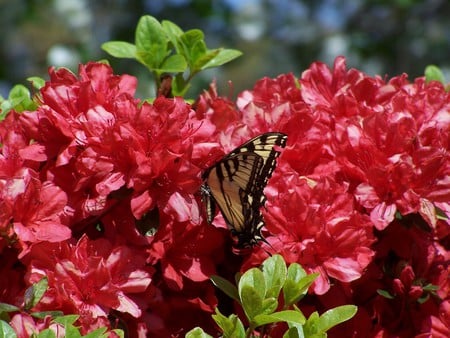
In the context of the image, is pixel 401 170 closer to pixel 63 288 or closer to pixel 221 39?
pixel 63 288

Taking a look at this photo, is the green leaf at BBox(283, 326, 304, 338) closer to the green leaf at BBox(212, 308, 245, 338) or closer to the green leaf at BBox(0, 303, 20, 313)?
the green leaf at BBox(212, 308, 245, 338)

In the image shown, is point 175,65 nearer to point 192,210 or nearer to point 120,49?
point 120,49

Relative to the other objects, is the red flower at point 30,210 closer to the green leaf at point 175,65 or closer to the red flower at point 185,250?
the red flower at point 185,250

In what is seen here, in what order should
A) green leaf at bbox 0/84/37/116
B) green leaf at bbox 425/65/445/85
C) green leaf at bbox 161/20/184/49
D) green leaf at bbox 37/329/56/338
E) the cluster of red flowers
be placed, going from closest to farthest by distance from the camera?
green leaf at bbox 37/329/56/338 → the cluster of red flowers → green leaf at bbox 0/84/37/116 → green leaf at bbox 161/20/184/49 → green leaf at bbox 425/65/445/85

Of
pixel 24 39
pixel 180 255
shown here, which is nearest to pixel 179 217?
pixel 180 255

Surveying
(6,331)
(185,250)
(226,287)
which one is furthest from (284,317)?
(6,331)

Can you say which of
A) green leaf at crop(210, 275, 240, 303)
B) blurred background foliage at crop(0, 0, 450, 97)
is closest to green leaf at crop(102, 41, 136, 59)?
green leaf at crop(210, 275, 240, 303)
